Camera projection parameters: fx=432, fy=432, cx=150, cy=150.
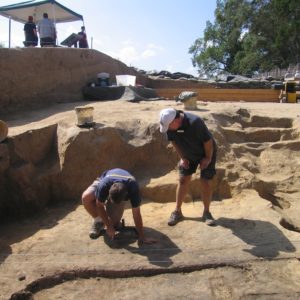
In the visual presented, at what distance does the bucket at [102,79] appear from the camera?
9.44 m

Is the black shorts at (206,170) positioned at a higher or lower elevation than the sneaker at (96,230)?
higher

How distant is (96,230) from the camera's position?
4.38 meters

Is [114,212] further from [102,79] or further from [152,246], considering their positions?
[102,79]

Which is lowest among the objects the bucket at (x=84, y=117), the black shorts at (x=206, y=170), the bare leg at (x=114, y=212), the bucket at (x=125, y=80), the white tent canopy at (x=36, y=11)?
the bare leg at (x=114, y=212)

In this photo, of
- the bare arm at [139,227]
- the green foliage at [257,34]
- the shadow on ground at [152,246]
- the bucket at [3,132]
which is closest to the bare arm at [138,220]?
the bare arm at [139,227]

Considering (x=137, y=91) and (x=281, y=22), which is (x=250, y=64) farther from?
(x=137, y=91)

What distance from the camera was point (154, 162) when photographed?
601 centimetres

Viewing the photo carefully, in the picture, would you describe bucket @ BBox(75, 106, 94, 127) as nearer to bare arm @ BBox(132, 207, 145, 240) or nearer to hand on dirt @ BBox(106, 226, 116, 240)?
hand on dirt @ BBox(106, 226, 116, 240)

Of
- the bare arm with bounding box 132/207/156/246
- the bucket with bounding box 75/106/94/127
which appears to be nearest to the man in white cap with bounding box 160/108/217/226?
the bare arm with bounding box 132/207/156/246

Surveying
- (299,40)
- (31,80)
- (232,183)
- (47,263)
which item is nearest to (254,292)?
(47,263)

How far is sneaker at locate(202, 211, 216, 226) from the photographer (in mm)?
4480

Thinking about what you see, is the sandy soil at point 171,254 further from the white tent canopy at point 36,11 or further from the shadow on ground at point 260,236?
the white tent canopy at point 36,11

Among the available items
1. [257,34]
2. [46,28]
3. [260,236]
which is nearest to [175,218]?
[260,236]

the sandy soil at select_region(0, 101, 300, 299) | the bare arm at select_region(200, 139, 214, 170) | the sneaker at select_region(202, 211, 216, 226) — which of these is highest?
the bare arm at select_region(200, 139, 214, 170)
